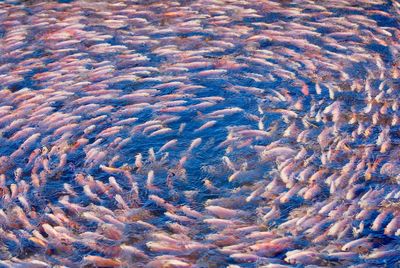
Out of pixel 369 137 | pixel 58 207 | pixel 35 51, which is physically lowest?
pixel 58 207

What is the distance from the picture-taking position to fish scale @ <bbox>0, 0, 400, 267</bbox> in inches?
231

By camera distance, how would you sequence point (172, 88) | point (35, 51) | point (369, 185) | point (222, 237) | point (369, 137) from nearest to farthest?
point (222, 237) → point (369, 185) → point (369, 137) → point (172, 88) → point (35, 51)

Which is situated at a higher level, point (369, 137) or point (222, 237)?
point (369, 137)

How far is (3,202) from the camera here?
21.1 feet

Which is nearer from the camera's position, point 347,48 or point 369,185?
point 369,185

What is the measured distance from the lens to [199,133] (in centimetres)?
734

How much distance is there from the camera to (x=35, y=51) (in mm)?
8453

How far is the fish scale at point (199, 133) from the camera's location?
5.88m

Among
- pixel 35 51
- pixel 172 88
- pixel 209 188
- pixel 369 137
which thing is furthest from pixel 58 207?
pixel 369 137

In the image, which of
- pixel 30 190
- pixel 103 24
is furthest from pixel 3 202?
pixel 103 24

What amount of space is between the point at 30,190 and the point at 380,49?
16.8 ft

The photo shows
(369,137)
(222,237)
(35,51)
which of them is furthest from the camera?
(35,51)

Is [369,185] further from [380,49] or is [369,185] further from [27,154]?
[27,154]

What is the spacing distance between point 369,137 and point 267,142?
4.04ft
